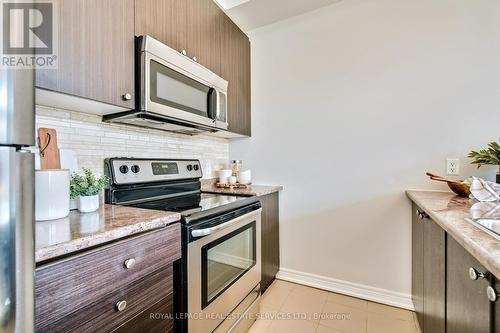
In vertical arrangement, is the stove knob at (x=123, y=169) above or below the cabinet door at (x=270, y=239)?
above

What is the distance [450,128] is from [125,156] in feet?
7.23

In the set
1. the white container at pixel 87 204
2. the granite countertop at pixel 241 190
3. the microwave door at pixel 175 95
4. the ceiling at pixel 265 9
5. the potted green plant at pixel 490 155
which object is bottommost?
the granite countertop at pixel 241 190

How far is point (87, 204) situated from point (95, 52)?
26.0 inches

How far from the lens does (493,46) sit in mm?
1517

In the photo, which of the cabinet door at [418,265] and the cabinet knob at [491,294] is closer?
the cabinet knob at [491,294]

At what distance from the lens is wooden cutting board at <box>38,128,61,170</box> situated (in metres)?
0.99

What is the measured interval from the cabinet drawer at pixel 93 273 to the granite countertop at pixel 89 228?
0.09 ft

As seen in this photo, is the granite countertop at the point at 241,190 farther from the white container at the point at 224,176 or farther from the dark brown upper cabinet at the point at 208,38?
the dark brown upper cabinet at the point at 208,38

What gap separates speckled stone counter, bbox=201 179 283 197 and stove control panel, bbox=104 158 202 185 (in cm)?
17

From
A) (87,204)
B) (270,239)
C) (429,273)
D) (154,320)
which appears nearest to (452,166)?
(429,273)

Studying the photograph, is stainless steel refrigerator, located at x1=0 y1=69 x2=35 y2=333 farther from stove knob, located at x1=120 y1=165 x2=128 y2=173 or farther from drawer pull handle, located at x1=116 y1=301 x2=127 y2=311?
stove knob, located at x1=120 y1=165 x2=128 y2=173

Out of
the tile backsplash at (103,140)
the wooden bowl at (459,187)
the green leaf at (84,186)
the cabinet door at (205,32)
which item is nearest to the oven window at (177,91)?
the cabinet door at (205,32)

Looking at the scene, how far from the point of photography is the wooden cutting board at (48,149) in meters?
0.99

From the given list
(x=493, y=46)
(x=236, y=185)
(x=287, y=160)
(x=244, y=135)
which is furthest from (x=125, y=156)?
(x=493, y=46)
